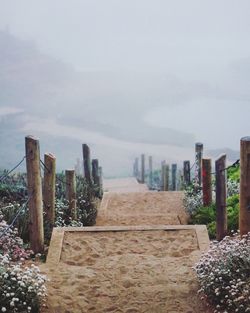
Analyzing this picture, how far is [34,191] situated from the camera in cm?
676

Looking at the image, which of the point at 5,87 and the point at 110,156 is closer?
the point at 110,156

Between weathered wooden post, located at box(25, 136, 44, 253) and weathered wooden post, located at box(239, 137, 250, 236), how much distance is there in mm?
2422

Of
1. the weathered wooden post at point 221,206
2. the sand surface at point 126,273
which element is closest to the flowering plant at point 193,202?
the weathered wooden post at point 221,206

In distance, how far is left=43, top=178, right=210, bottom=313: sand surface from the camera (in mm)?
5188

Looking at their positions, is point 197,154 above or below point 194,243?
above

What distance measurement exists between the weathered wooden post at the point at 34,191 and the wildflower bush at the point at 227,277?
2.27 meters

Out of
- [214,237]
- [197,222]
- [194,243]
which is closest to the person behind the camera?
[194,243]

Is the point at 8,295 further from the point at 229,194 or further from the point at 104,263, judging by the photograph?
the point at 229,194

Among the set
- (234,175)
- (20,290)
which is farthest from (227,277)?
(234,175)

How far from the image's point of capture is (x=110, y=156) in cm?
4519

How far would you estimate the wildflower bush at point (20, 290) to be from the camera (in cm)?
468

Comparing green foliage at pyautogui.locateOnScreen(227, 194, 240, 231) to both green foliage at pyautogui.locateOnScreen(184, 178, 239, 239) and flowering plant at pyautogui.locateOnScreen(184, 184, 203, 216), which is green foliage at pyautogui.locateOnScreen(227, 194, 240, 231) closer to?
green foliage at pyautogui.locateOnScreen(184, 178, 239, 239)

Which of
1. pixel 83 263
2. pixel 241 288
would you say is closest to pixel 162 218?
pixel 83 263

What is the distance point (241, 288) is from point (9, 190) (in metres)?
5.86
